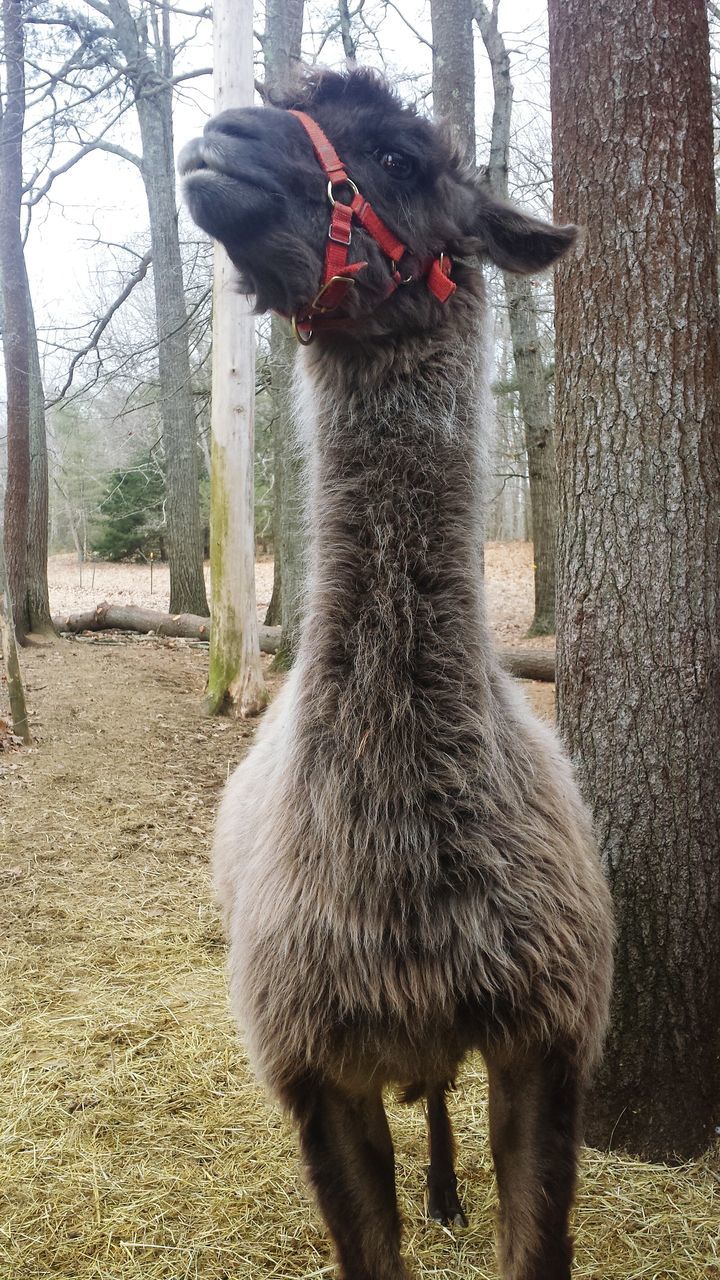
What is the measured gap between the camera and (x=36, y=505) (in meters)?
12.3

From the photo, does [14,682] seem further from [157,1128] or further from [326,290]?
[326,290]

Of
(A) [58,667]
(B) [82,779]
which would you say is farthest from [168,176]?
(B) [82,779]

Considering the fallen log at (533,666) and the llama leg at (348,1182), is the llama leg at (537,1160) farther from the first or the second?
the fallen log at (533,666)

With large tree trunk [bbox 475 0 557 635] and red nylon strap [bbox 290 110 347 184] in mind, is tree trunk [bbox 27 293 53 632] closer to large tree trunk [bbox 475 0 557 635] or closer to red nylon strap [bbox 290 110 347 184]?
large tree trunk [bbox 475 0 557 635]

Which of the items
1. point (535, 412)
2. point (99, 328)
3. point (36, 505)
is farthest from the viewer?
point (99, 328)

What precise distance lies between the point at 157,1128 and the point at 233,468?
5604 millimetres

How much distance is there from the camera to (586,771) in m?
2.79

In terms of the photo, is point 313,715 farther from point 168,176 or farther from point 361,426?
point 168,176

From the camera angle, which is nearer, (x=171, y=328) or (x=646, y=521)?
(x=646, y=521)

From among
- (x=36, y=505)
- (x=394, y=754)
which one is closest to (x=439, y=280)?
(x=394, y=754)

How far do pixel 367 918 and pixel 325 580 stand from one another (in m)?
0.66

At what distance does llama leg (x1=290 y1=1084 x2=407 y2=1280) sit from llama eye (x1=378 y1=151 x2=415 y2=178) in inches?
73.5

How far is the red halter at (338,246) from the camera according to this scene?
5.82ft

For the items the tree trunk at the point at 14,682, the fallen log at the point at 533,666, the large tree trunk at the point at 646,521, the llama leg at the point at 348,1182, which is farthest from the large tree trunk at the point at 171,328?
the llama leg at the point at 348,1182
